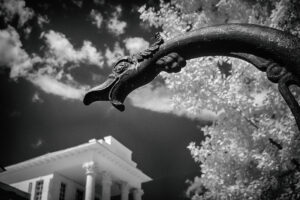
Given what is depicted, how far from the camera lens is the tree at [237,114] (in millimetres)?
8188

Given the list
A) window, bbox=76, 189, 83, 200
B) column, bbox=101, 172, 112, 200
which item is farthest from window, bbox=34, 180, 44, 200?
column, bbox=101, 172, 112, 200

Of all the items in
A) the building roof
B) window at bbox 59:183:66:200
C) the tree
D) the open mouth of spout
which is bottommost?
the open mouth of spout

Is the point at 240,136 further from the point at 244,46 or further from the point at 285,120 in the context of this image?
the point at 244,46

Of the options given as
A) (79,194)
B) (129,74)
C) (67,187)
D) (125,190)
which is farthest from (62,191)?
(129,74)

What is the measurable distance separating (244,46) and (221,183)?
33.3 ft

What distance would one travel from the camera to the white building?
26.3 m

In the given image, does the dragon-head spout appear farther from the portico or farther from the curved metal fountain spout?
the portico

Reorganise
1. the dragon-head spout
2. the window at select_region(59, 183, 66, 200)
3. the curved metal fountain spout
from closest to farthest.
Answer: the curved metal fountain spout < the dragon-head spout < the window at select_region(59, 183, 66, 200)

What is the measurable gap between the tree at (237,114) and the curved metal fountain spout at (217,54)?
20.4 feet

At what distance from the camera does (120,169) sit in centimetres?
3019

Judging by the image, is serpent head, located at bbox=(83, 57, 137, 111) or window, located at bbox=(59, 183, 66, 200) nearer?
serpent head, located at bbox=(83, 57, 137, 111)

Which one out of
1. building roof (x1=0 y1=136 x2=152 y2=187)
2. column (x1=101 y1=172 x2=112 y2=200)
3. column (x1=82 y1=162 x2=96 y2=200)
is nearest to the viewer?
column (x1=82 y1=162 x2=96 y2=200)

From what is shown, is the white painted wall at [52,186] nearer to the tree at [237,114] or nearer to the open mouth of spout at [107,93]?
the tree at [237,114]

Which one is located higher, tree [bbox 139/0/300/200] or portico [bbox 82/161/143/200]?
portico [bbox 82/161/143/200]
